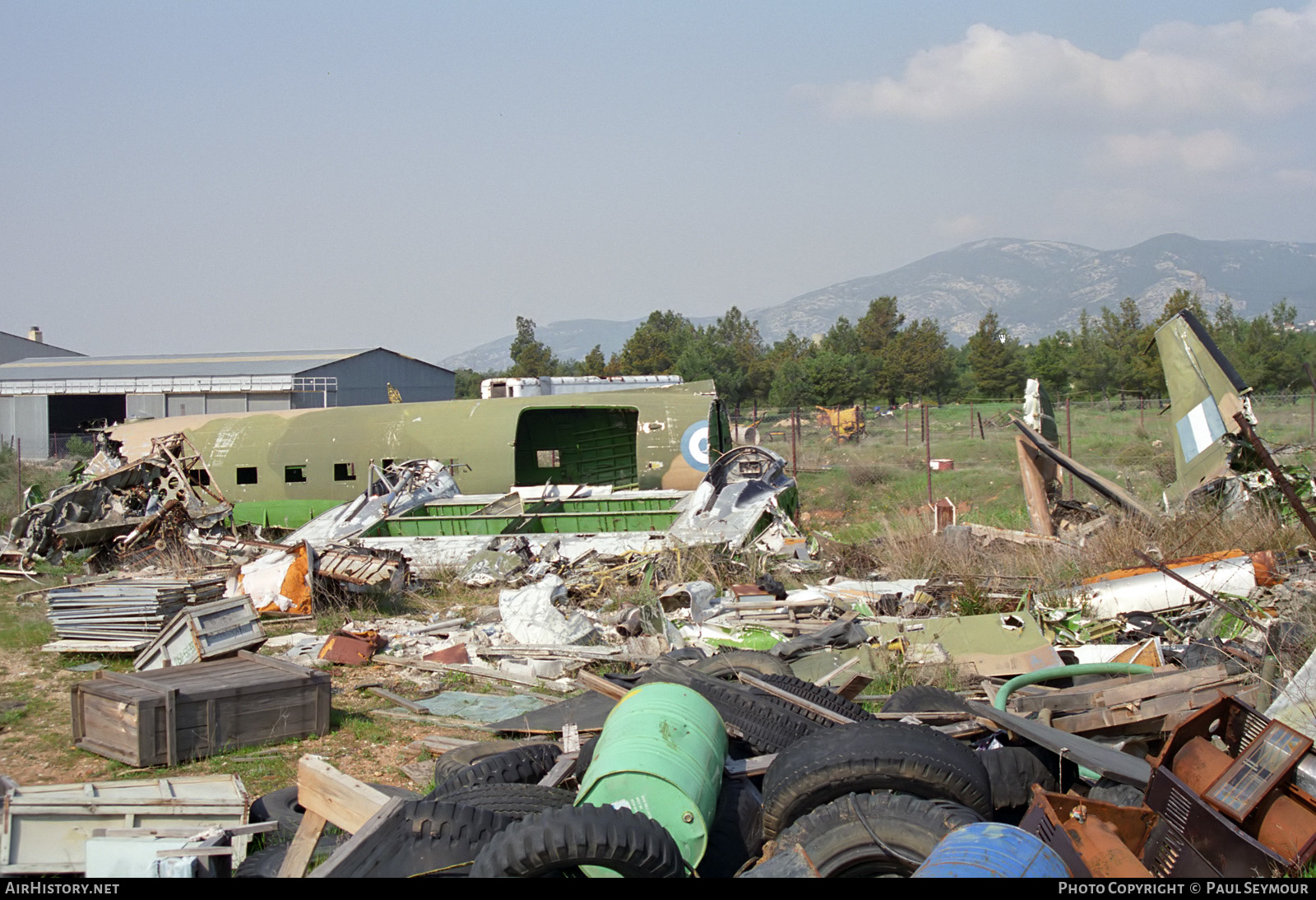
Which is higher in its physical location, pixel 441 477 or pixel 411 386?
pixel 411 386

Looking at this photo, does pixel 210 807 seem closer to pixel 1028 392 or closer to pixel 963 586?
pixel 963 586

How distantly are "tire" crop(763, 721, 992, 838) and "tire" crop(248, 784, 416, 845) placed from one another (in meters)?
1.74

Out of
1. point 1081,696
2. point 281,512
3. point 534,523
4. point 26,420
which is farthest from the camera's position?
point 26,420

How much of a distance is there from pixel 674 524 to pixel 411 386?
4006 cm

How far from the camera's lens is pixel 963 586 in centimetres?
930

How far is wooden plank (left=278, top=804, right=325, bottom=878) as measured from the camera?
3633 mm

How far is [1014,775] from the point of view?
4480mm

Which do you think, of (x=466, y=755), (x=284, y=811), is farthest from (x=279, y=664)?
(x=284, y=811)

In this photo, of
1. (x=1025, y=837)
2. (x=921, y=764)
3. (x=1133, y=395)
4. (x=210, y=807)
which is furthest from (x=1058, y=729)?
(x=1133, y=395)

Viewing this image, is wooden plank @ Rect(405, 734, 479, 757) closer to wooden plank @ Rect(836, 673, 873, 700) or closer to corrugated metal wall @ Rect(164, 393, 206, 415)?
wooden plank @ Rect(836, 673, 873, 700)

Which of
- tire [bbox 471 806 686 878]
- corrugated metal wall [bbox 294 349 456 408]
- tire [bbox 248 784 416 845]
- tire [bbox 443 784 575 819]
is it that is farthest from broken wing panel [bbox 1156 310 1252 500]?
corrugated metal wall [bbox 294 349 456 408]

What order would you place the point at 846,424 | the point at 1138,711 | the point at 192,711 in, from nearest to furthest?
the point at 1138,711 < the point at 192,711 < the point at 846,424

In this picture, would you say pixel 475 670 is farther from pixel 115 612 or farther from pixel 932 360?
pixel 932 360

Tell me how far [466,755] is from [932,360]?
48.1 meters
